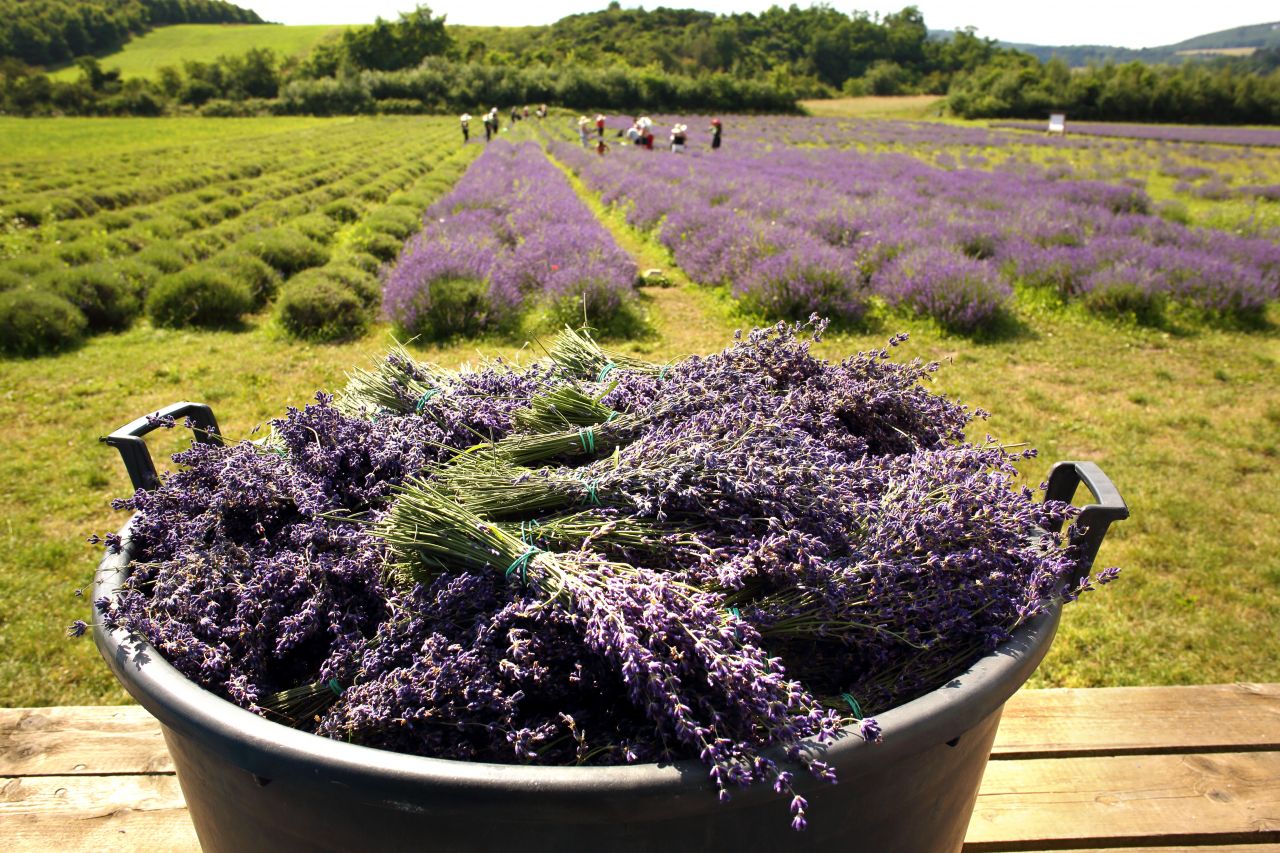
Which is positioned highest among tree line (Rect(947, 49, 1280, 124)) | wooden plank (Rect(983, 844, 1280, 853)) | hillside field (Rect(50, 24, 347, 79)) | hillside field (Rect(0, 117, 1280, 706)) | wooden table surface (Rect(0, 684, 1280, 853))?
hillside field (Rect(50, 24, 347, 79))

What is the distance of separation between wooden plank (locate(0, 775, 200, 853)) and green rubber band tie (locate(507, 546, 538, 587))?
170 cm

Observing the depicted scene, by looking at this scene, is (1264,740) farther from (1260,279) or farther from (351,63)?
(351,63)

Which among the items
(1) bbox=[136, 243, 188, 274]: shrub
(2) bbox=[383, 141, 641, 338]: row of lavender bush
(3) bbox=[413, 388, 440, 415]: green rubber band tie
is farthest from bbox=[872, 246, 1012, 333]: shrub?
(1) bbox=[136, 243, 188, 274]: shrub

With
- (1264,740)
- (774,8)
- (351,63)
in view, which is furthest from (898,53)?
(1264,740)

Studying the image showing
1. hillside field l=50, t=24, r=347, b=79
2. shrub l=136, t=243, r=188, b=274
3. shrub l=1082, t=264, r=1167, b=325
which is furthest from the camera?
hillside field l=50, t=24, r=347, b=79

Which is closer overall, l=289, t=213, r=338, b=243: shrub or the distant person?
l=289, t=213, r=338, b=243: shrub

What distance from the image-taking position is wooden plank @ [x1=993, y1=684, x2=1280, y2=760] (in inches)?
101

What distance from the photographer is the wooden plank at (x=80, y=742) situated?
2.34 metres

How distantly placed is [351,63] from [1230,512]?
360 ft

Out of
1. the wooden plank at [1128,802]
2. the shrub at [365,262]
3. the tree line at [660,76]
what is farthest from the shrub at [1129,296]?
the tree line at [660,76]

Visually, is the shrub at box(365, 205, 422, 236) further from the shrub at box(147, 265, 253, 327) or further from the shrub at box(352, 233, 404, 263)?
the shrub at box(147, 265, 253, 327)

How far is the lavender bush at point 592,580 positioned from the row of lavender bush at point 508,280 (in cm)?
553

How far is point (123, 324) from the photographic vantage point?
9641mm

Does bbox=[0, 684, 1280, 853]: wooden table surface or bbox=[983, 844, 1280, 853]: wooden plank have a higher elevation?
bbox=[0, 684, 1280, 853]: wooden table surface
